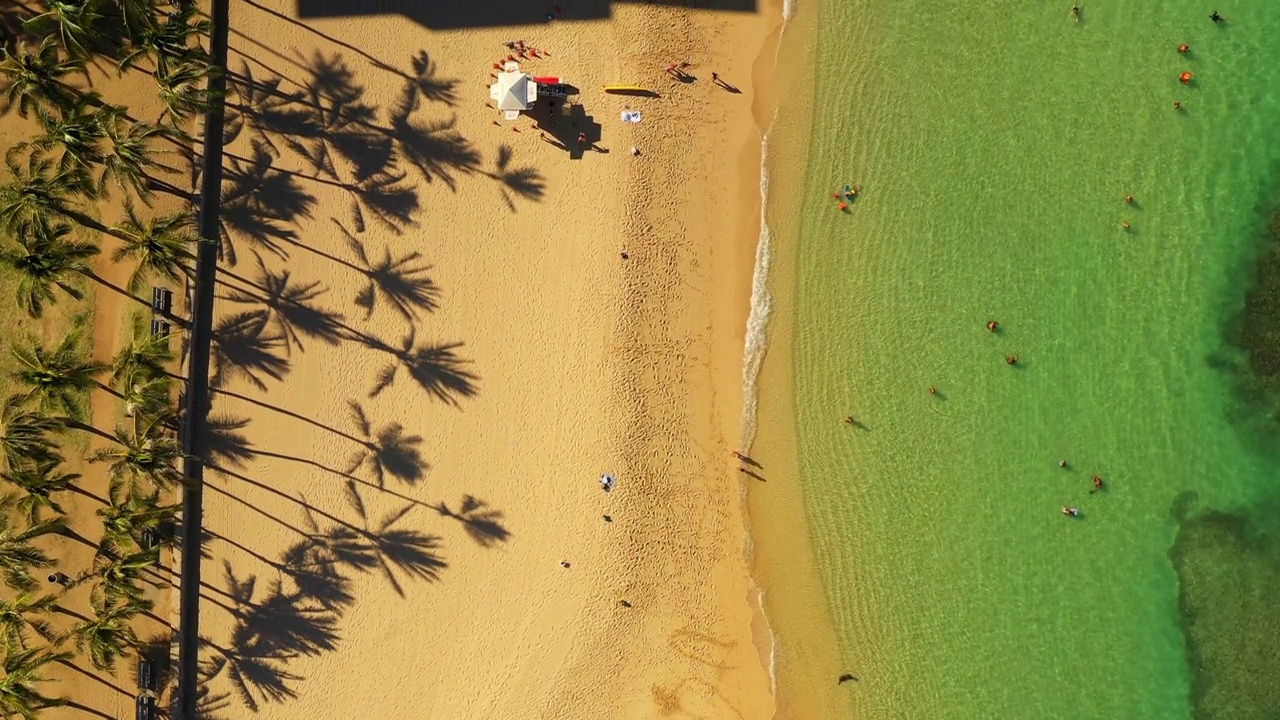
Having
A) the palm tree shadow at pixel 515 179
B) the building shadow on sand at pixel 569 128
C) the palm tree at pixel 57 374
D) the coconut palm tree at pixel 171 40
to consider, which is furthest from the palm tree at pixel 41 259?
the building shadow on sand at pixel 569 128

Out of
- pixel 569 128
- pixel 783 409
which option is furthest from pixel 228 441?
pixel 783 409

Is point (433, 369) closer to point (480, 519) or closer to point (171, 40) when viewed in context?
point (480, 519)

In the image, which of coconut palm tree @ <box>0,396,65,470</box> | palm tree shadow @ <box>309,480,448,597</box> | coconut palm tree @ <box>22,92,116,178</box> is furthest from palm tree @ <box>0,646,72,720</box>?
coconut palm tree @ <box>22,92,116,178</box>

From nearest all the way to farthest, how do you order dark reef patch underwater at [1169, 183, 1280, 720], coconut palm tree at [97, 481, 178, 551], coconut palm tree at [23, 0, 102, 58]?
1. coconut palm tree at [23, 0, 102, 58]
2. coconut palm tree at [97, 481, 178, 551]
3. dark reef patch underwater at [1169, 183, 1280, 720]

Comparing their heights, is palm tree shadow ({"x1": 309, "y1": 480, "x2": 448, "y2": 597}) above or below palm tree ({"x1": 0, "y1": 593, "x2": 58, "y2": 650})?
above

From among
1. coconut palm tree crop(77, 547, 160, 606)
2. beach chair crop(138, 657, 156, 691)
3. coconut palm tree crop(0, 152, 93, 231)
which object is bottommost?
beach chair crop(138, 657, 156, 691)

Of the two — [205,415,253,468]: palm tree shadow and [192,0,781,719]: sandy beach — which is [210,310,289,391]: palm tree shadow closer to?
[192,0,781,719]: sandy beach

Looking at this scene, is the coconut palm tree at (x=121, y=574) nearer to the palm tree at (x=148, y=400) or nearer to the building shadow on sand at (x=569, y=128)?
the palm tree at (x=148, y=400)
